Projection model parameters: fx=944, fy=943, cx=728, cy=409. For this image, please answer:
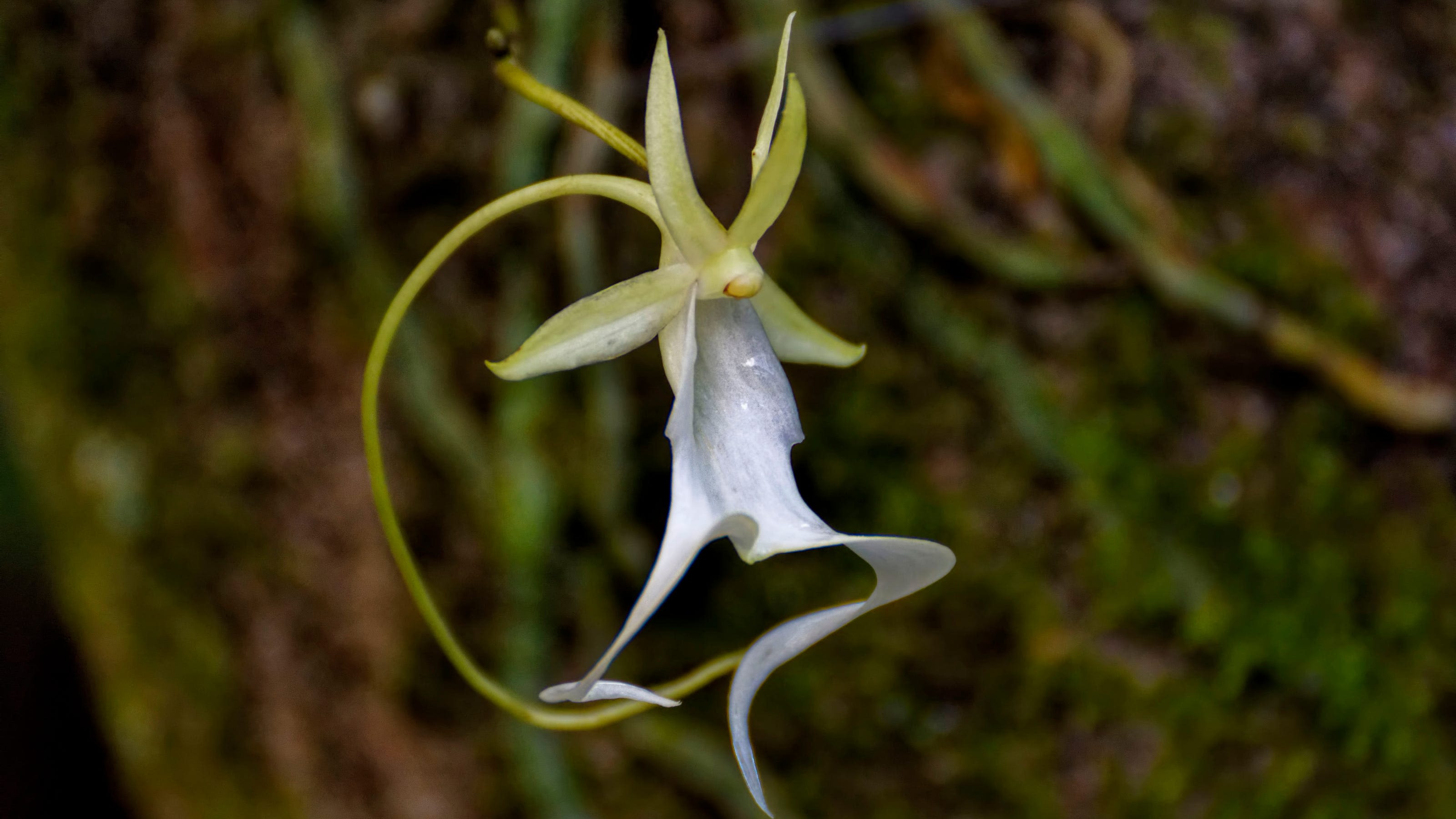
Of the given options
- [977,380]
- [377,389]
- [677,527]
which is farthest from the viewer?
[977,380]

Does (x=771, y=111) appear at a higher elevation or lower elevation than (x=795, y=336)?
higher

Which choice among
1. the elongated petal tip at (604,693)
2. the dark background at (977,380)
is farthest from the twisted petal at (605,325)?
the dark background at (977,380)

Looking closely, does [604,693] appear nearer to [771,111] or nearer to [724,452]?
[724,452]

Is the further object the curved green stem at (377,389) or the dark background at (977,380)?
the dark background at (977,380)

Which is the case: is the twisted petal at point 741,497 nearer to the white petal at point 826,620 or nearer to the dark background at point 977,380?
the white petal at point 826,620

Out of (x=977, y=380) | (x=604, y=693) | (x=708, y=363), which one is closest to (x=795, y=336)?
(x=708, y=363)

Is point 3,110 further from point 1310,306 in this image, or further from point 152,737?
point 1310,306

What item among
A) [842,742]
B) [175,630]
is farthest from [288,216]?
[842,742]
